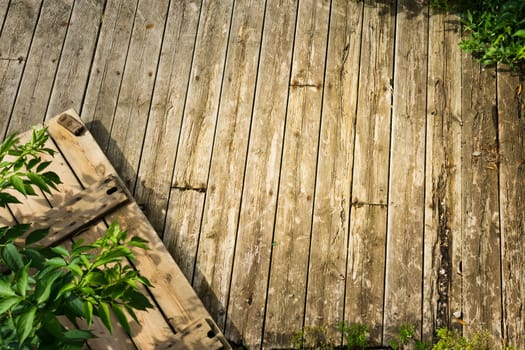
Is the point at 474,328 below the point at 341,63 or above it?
below

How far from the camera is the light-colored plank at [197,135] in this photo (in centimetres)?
317

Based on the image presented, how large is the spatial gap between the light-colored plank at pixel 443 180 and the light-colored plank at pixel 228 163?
45.5 inches

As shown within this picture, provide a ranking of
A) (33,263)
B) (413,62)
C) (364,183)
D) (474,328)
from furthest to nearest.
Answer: (413,62), (364,183), (474,328), (33,263)

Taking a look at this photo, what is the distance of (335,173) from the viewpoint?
3.27 m

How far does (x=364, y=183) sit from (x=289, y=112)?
26.1 inches

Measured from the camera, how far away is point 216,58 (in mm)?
3568

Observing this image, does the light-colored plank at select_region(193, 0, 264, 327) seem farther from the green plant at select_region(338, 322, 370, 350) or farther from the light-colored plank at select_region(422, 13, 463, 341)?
the light-colored plank at select_region(422, 13, 463, 341)

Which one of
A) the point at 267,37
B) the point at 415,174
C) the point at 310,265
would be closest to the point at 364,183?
the point at 415,174

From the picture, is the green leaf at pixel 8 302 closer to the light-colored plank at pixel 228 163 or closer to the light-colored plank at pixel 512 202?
the light-colored plank at pixel 228 163

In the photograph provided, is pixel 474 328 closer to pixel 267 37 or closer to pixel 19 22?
pixel 267 37

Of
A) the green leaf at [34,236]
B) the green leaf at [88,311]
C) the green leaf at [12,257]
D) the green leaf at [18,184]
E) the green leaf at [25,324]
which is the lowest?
the green leaf at [25,324]

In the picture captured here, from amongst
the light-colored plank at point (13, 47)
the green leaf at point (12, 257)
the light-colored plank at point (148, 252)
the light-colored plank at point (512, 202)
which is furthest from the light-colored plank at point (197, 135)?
the light-colored plank at point (512, 202)

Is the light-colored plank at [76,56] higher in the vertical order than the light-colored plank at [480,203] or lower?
higher

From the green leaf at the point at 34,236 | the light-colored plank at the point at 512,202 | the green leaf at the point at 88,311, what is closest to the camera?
the green leaf at the point at 88,311
